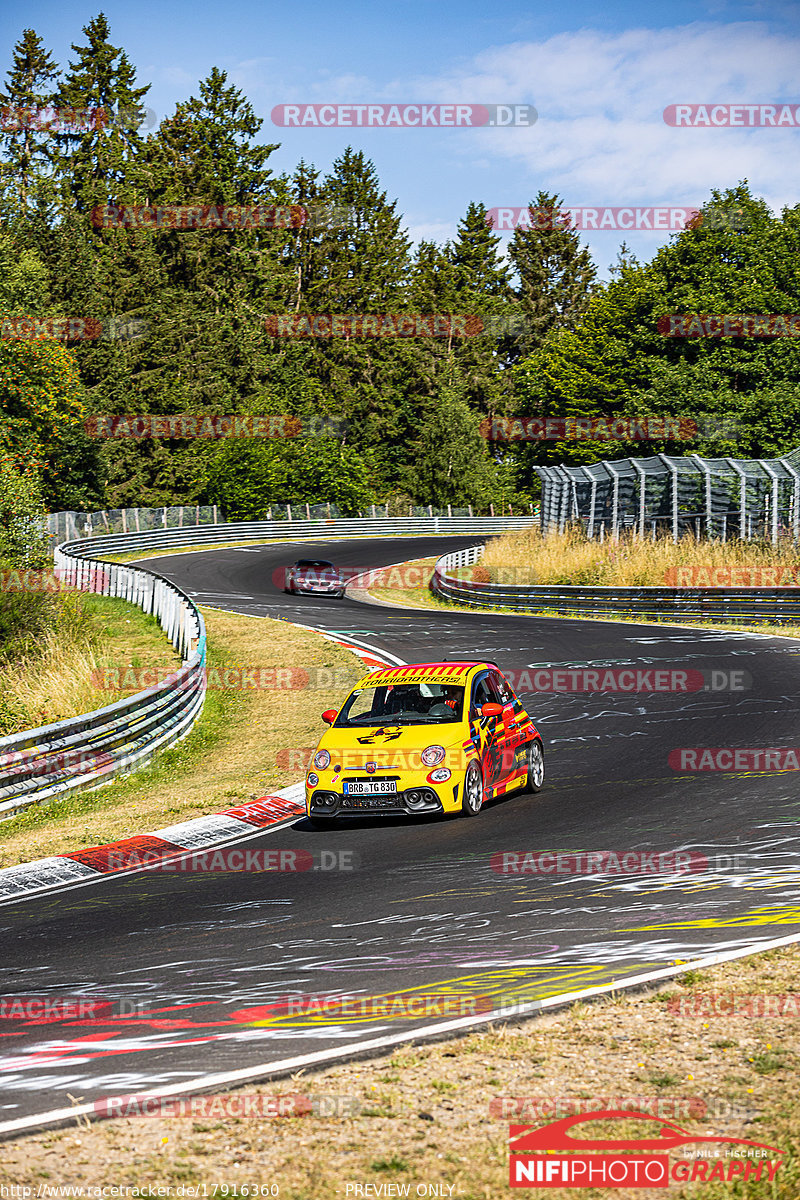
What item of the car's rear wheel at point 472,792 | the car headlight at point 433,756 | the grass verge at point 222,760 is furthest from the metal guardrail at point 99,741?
the car's rear wheel at point 472,792

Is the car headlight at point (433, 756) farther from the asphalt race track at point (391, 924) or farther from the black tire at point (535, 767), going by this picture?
the black tire at point (535, 767)

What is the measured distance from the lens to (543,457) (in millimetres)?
79375

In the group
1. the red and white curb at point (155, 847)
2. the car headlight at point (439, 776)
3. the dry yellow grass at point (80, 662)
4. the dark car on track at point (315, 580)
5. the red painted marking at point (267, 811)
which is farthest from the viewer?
the dark car on track at point (315, 580)

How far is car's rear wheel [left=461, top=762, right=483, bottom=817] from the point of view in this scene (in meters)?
12.2

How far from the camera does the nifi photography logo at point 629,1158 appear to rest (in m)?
4.41

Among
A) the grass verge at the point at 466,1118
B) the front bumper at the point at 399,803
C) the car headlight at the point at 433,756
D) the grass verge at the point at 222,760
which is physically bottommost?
the grass verge at the point at 222,760

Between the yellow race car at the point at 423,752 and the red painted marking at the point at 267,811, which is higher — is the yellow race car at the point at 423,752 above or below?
above

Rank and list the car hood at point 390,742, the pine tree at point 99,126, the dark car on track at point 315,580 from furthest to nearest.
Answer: the pine tree at point 99,126, the dark car on track at point 315,580, the car hood at point 390,742

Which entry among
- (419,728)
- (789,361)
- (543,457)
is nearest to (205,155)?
(543,457)

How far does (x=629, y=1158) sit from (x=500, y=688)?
9585 mm

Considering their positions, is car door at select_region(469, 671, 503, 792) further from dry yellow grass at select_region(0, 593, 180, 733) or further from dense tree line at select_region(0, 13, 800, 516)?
dense tree line at select_region(0, 13, 800, 516)

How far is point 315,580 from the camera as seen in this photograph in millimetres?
42094

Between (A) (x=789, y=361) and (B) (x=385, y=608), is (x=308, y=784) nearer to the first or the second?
(B) (x=385, y=608)

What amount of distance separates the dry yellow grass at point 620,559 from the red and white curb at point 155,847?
22.1 metres
